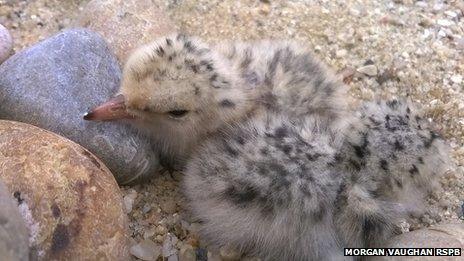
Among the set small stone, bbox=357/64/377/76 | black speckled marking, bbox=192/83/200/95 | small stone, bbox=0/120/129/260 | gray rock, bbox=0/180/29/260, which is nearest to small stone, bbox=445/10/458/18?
small stone, bbox=357/64/377/76

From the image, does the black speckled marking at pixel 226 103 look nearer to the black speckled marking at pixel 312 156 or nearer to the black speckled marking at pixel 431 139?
the black speckled marking at pixel 312 156

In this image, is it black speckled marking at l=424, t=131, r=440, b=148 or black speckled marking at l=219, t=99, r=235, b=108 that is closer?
black speckled marking at l=424, t=131, r=440, b=148

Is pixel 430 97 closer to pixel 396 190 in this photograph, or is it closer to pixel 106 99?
pixel 396 190

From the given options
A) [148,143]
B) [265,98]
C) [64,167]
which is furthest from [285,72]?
[64,167]

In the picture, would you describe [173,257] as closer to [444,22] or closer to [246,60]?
[246,60]

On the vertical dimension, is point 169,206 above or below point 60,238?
below

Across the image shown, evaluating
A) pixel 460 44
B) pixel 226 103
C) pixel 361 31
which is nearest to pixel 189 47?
pixel 226 103

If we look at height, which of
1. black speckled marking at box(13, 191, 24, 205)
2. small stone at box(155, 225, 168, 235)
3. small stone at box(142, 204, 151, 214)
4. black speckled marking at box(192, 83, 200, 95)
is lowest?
small stone at box(155, 225, 168, 235)

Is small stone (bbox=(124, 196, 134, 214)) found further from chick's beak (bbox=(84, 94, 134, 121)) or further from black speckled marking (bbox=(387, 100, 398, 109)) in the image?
black speckled marking (bbox=(387, 100, 398, 109))
